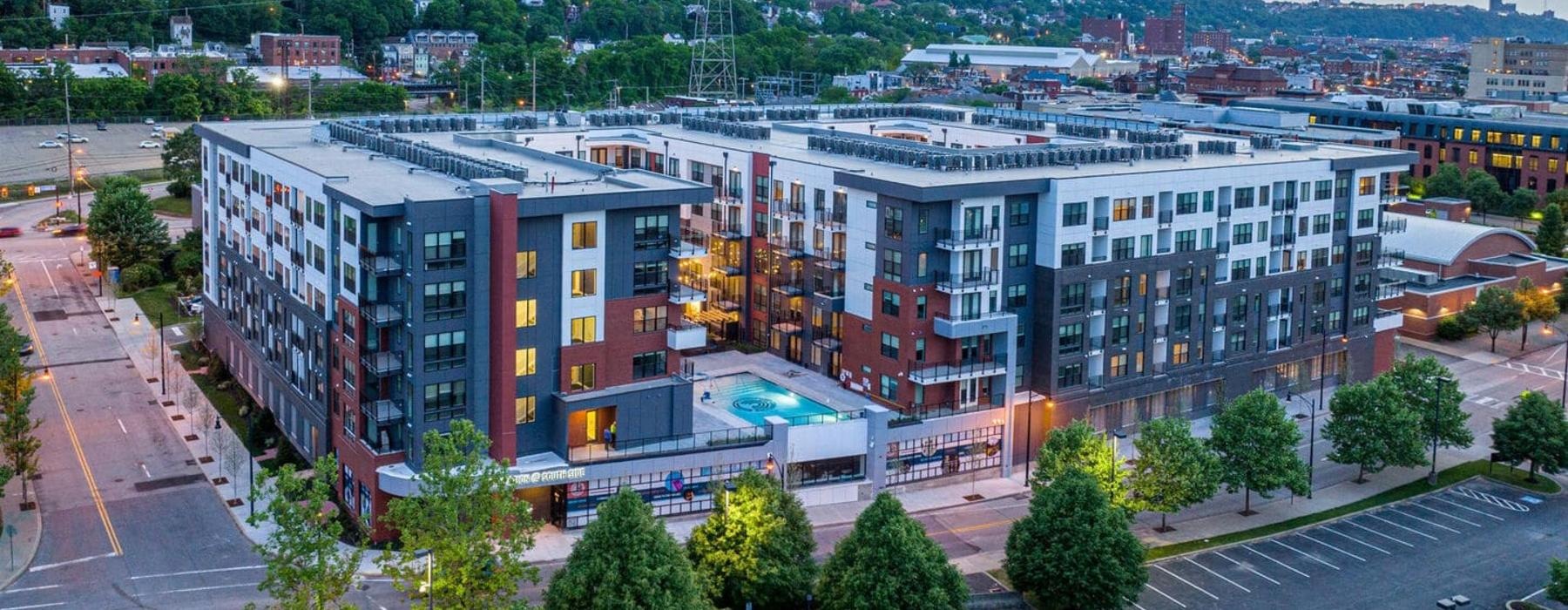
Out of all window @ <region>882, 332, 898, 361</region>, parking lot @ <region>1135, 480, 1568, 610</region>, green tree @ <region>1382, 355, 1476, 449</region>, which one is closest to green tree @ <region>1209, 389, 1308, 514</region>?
parking lot @ <region>1135, 480, 1568, 610</region>

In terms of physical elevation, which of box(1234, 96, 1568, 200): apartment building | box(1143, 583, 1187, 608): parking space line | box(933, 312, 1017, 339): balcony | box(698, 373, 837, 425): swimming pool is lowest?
box(1143, 583, 1187, 608): parking space line

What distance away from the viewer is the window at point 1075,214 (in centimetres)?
8512

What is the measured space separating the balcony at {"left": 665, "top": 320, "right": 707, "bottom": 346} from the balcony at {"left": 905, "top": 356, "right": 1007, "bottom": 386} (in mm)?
12280

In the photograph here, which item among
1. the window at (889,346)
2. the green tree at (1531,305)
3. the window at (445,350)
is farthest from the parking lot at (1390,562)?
the green tree at (1531,305)

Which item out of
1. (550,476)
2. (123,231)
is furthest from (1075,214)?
(123,231)

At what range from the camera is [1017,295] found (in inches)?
3381

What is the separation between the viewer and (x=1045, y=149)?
310ft

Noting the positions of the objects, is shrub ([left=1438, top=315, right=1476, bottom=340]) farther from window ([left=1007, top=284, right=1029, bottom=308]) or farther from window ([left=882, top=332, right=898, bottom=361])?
window ([left=882, top=332, right=898, bottom=361])

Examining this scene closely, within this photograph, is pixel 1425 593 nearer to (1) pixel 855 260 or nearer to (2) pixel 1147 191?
(2) pixel 1147 191

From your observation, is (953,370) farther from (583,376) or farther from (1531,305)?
(1531,305)

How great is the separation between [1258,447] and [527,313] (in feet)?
123

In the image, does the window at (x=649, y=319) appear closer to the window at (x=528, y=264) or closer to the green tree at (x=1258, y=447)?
the window at (x=528, y=264)

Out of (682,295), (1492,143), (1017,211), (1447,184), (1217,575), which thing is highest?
(1492,143)

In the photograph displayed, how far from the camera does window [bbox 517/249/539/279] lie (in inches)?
2864
